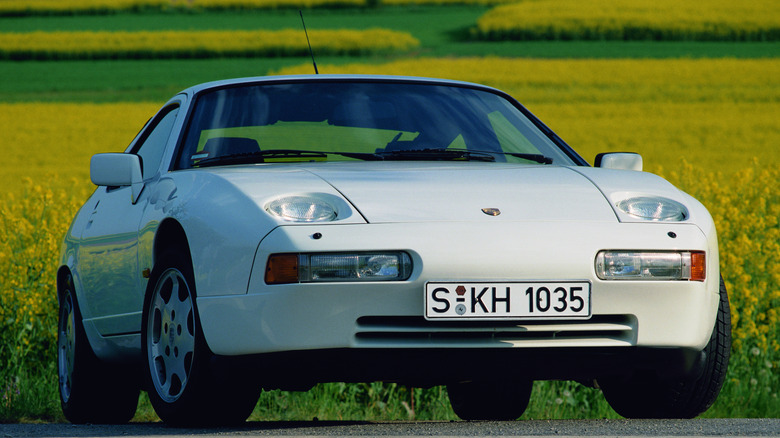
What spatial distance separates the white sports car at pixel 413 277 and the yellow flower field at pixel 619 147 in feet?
10.6

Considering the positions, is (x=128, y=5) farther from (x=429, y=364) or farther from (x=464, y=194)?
(x=429, y=364)

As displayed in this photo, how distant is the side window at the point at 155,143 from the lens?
561 cm

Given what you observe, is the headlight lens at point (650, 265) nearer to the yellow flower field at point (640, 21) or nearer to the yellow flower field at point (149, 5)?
the yellow flower field at point (640, 21)

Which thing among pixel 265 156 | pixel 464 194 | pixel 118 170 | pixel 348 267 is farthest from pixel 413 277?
pixel 118 170

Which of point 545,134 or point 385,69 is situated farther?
point 385,69

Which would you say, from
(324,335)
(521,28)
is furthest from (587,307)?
(521,28)

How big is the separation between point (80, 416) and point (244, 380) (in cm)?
197

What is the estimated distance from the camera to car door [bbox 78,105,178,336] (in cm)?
509

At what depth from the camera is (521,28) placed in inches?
1515

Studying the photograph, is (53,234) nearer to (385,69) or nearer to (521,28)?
(385,69)

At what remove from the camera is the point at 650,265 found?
4.11m

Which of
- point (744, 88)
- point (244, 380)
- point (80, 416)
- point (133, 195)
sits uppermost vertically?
point (133, 195)

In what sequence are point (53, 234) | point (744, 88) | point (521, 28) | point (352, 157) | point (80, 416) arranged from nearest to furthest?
point (352, 157), point (80, 416), point (53, 234), point (744, 88), point (521, 28)

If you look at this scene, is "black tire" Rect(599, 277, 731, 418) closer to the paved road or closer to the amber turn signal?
the paved road
